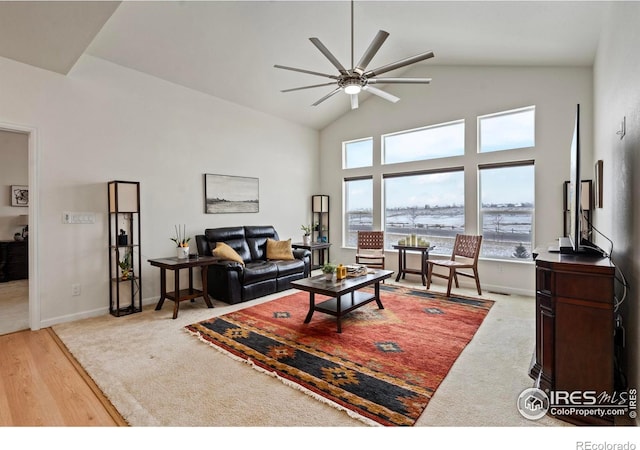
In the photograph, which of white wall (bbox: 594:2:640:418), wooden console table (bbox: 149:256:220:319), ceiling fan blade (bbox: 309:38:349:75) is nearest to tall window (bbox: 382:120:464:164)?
white wall (bbox: 594:2:640:418)

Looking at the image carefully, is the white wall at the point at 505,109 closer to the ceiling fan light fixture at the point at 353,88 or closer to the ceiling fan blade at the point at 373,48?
the ceiling fan light fixture at the point at 353,88

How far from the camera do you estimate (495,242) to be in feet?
16.9

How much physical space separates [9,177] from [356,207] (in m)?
6.93

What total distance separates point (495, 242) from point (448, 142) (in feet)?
6.26

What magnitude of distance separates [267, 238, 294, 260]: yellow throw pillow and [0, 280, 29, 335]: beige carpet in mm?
3225

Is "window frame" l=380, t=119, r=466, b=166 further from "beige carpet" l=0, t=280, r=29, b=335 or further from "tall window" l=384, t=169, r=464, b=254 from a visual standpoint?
"beige carpet" l=0, t=280, r=29, b=335

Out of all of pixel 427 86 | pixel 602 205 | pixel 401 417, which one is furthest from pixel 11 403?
pixel 427 86

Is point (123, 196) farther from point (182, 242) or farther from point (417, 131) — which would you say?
point (417, 131)

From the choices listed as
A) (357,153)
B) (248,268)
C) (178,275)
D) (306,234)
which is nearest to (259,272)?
(248,268)

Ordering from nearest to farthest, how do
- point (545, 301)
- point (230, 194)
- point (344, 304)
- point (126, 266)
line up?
1. point (545, 301)
2. point (344, 304)
3. point (126, 266)
4. point (230, 194)

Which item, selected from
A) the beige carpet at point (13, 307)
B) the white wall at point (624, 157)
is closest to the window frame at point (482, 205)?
the white wall at point (624, 157)

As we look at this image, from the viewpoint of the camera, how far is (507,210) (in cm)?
501

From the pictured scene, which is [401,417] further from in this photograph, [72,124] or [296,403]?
[72,124]

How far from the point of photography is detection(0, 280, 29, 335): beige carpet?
139 inches
